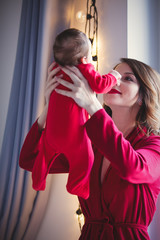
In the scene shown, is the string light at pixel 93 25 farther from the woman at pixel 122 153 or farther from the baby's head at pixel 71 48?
the baby's head at pixel 71 48

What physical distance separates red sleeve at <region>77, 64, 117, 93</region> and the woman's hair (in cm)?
32

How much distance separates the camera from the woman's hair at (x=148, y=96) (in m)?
1.12

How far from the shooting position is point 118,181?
0.98 m

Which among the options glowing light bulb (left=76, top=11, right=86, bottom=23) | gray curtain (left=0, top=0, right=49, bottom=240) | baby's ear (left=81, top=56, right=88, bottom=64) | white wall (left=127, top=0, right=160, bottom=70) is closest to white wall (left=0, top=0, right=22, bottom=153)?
gray curtain (left=0, top=0, right=49, bottom=240)

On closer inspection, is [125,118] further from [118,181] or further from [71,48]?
[71,48]

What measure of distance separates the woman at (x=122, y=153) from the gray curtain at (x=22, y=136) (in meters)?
0.45

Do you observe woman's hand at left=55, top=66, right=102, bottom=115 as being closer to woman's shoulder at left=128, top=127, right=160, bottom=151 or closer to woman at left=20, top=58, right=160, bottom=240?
woman at left=20, top=58, right=160, bottom=240

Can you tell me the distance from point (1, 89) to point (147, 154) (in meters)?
1.23

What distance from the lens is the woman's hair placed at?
3.69 feet

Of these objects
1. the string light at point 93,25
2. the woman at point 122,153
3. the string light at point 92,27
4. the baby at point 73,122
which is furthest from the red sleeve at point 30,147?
the string light at point 93,25

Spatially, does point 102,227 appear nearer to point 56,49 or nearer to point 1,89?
point 56,49

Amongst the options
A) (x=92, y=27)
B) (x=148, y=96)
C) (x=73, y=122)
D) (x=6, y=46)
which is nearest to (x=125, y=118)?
(x=148, y=96)

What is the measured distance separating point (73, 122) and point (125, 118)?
47cm

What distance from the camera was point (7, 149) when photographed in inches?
58.1
